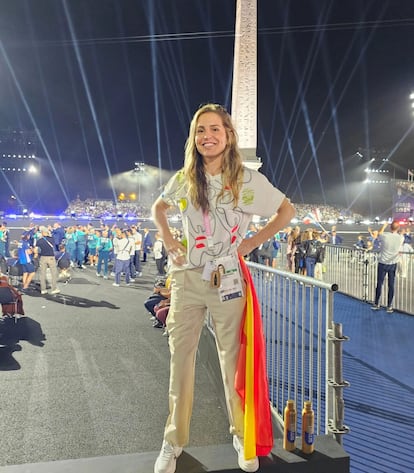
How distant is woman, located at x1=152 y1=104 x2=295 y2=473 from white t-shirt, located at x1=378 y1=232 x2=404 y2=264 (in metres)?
6.49

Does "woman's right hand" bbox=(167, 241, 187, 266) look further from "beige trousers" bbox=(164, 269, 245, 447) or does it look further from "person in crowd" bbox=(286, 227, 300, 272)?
"person in crowd" bbox=(286, 227, 300, 272)

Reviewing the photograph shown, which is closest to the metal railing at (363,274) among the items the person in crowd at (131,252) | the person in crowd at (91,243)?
the person in crowd at (131,252)

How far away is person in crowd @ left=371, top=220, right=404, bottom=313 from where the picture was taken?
25.1 feet

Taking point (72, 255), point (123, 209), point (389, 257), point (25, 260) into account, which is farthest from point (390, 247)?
point (123, 209)

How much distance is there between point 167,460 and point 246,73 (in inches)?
956

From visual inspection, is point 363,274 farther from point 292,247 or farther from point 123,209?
point 123,209

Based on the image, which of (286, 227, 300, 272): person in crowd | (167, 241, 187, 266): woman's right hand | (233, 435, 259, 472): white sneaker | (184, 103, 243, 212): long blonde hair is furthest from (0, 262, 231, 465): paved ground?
(286, 227, 300, 272): person in crowd

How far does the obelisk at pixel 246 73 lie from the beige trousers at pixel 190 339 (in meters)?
20.5

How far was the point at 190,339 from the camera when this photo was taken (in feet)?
6.72

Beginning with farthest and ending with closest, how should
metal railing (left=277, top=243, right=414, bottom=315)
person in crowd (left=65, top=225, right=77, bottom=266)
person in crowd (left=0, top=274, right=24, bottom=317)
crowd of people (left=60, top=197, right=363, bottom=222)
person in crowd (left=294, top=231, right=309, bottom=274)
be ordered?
crowd of people (left=60, top=197, right=363, bottom=222) → person in crowd (left=65, top=225, right=77, bottom=266) → person in crowd (left=294, top=231, right=309, bottom=274) → metal railing (left=277, top=243, right=414, bottom=315) → person in crowd (left=0, top=274, right=24, bottom=317)

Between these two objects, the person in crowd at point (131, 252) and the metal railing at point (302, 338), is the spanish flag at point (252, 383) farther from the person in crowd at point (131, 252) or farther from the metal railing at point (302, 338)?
the person in crowd at point (131, 252)

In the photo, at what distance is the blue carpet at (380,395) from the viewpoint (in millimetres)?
2786

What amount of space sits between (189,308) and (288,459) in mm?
1006

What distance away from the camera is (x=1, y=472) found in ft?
6.42
